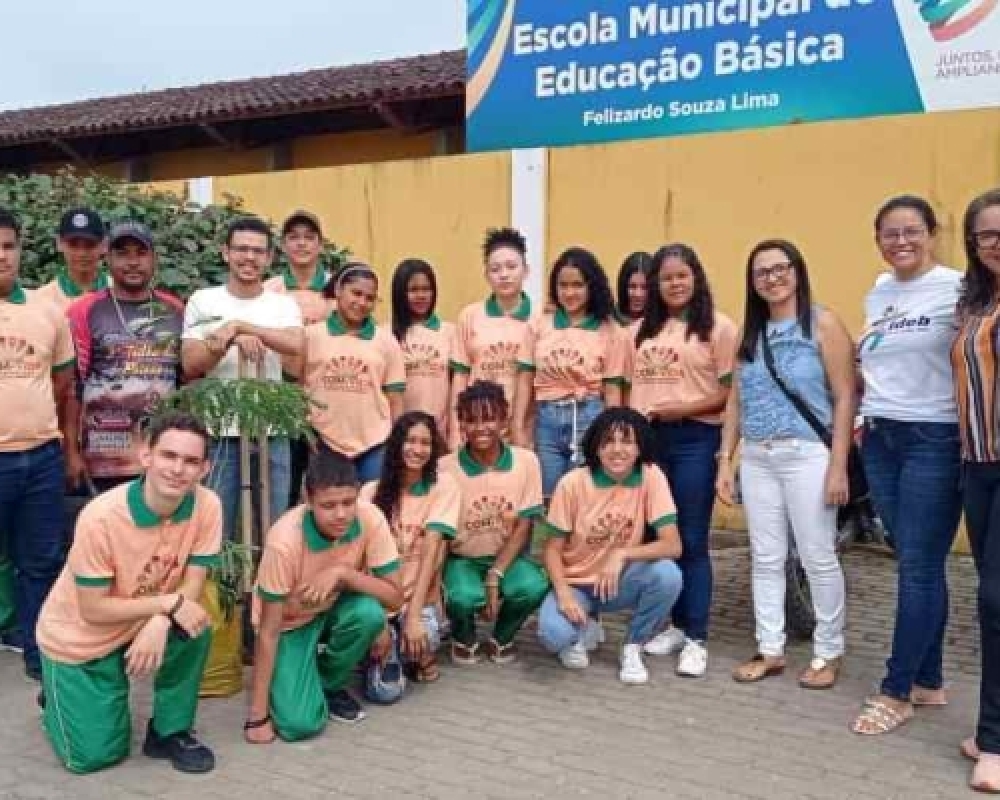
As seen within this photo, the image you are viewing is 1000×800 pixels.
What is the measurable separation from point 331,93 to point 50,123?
15.9 ft

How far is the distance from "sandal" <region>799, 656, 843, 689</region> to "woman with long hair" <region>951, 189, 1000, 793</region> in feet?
2.55

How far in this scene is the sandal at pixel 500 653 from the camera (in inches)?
176

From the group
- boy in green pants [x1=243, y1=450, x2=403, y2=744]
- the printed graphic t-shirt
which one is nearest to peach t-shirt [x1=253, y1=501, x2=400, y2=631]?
boy in green pants [x1=243, y1=450, x2=403, y2=744]

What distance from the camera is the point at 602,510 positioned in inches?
170

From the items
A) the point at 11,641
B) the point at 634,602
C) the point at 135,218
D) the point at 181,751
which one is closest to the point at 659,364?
Answer: the point at 634,602

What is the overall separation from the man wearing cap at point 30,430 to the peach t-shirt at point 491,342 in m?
1.66

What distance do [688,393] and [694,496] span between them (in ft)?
1.40

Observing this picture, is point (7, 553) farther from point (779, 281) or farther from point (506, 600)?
point (779, 281)

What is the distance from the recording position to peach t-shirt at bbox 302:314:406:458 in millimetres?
4531

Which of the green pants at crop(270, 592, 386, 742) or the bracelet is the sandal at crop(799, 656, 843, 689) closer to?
the green pants at crop(270, 592, 386, 742)

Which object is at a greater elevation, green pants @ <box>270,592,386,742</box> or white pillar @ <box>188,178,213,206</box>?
white pillar @ <box>188,178,213,206</box>

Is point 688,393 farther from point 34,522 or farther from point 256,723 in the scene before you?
point 34,522

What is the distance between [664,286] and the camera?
14.3 ft

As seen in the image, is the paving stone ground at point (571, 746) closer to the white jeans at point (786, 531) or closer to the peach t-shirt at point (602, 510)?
the white jeans at point (786, 531)
